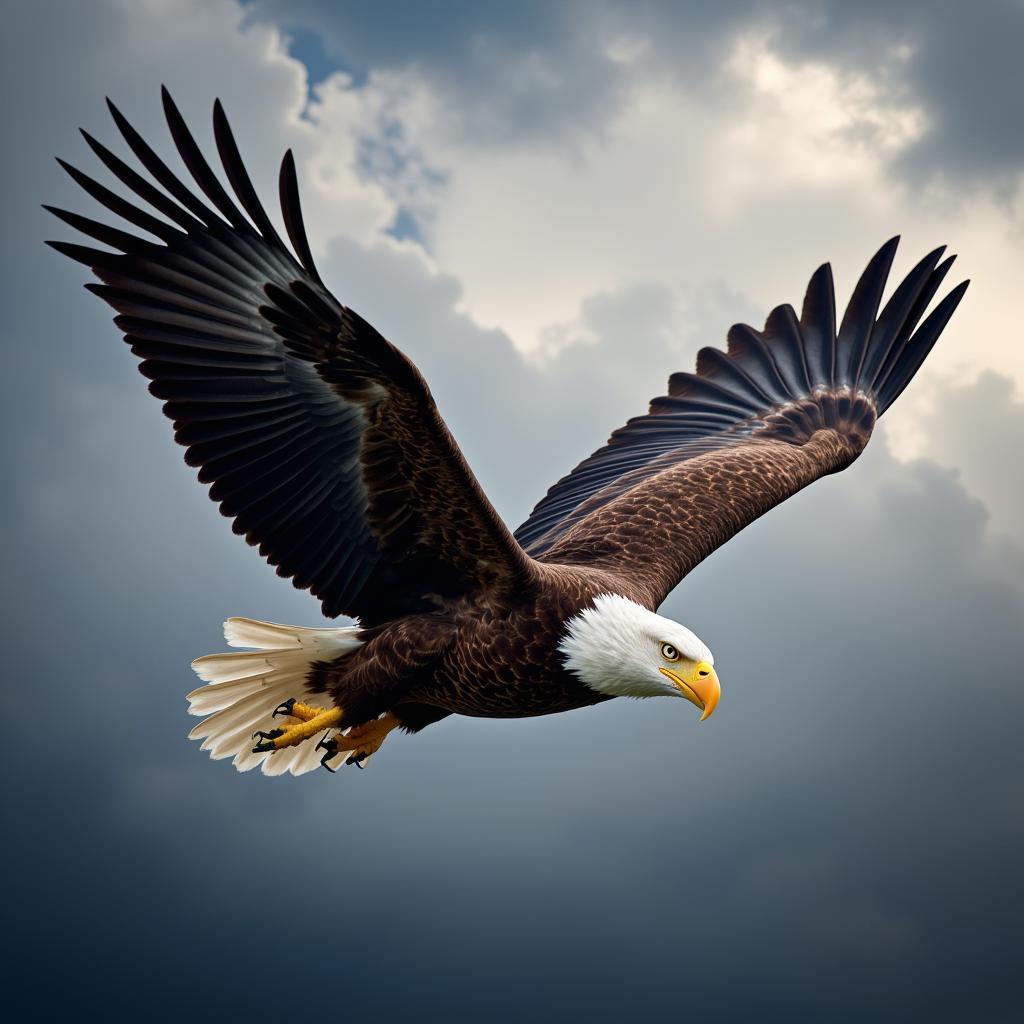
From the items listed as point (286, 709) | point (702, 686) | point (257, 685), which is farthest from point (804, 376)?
point (286, 709)

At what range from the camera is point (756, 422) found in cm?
869

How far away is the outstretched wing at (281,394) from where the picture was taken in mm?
5277

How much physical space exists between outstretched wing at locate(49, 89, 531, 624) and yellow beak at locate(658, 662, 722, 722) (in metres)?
0.78

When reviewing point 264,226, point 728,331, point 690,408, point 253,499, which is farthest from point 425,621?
point 728,331

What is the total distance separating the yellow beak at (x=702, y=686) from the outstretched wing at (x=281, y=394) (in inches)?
30.6

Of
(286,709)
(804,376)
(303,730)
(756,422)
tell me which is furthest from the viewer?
(804,376)

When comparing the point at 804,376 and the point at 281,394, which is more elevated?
the point at 804,376

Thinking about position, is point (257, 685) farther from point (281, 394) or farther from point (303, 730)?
point (281, 394)

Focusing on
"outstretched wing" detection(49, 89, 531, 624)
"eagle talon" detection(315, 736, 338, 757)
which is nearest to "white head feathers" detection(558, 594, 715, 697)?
"outstretched wing" detection(49, 89, 531, 624)

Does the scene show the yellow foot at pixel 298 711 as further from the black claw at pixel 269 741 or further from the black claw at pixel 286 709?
the black claw at pixel 269 741

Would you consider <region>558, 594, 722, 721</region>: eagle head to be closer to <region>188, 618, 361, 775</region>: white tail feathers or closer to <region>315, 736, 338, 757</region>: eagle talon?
<region>188, 618, 361, 775</region>: white tail feathers

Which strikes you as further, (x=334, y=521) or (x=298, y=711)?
(x=298, y=711)

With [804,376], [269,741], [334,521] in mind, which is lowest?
[269,741]

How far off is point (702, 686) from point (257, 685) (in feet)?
6.81
